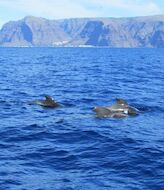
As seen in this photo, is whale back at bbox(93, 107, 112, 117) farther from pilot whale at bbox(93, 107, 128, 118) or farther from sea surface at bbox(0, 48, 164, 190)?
sea surface at bbox(0, 48, 164, 190)

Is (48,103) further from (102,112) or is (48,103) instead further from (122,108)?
(122,108)

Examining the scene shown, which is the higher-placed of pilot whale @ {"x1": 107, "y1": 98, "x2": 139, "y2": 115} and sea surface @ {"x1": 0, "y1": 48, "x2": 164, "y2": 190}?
pilot whale @ {"x1": 107, "y1": 98, "x2": 139, "y2": 115}

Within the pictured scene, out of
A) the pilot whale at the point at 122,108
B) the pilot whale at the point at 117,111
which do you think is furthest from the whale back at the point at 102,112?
the pilot whale at the point at 122,108

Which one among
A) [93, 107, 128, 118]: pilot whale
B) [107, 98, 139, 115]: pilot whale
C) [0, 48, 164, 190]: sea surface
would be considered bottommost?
[0, 48, 164, 190]: sea surface

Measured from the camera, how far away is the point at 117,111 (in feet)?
93.0

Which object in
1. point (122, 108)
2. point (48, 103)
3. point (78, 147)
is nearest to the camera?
point (78, 147)


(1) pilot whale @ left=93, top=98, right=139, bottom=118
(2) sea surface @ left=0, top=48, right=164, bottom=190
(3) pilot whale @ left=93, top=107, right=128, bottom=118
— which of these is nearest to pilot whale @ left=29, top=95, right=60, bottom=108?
(2) sea surface @ left=0, top=48, right=164, bottom=190

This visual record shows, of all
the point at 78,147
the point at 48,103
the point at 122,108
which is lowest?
the point at 78,147

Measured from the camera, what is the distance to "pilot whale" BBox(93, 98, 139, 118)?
27578 millimetres

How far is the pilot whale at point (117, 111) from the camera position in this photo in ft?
90.5

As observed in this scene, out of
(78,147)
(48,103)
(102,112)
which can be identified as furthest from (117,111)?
(78,147)

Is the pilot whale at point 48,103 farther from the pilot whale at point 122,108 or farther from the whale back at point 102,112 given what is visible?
the pilot whale at point 122,108

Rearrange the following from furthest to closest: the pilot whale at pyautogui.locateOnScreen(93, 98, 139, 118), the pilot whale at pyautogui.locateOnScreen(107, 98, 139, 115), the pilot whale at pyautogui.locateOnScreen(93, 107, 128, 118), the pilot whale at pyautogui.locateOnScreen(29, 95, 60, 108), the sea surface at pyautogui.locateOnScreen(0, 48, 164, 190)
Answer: the pilot whale at pyautogui.locateOnScreen(29, 95, 60, 108) < the pilot whale at pyautogui.locateOnScreen(107, 98, 139, 115) < the pilot whale at pyautogui.locateOnScreen(93, 98, 139, 118) < the pilot whale at pyautogui.locateOnScreen(93, 107, 128, 118) < the sea surface at pyautogui.locateOnScreen(0, 48, 164, 190)

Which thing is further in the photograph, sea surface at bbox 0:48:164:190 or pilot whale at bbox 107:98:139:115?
pilot whale at bbox 107:98:139:115
